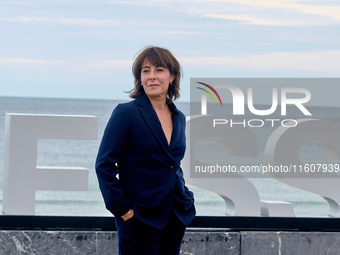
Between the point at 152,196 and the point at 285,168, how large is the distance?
6.30ft

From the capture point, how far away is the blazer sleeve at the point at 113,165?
2457 mm

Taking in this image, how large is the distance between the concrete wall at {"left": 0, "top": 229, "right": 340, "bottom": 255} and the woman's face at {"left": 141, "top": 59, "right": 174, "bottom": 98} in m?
1.56

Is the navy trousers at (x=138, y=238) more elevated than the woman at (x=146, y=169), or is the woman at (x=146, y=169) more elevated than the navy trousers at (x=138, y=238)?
the woman at (x=146, y=169)

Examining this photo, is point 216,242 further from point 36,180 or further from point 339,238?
point 36,180

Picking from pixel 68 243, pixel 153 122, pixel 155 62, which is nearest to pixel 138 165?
pixel 153 122

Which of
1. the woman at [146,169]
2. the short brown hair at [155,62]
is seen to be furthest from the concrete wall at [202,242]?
the short brown hair at [155,62]

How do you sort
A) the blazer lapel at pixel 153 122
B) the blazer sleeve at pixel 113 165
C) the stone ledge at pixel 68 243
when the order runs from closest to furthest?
the blazer sleeve at pixel 113 165 → the blazer lapel at pixel 153 122 → the stone ledge at pixel 68 243

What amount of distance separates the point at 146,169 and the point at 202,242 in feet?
5.00

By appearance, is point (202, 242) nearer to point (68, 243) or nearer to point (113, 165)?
point (68, 243)

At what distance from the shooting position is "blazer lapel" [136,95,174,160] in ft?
8.41

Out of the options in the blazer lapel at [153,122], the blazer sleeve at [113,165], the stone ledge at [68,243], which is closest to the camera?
the blazer sleeve at [113,165]

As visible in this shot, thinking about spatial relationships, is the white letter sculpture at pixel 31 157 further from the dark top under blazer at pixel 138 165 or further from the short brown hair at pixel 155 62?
the dark top under blazer at pixel 138 165

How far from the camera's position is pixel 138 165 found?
2.54 metres

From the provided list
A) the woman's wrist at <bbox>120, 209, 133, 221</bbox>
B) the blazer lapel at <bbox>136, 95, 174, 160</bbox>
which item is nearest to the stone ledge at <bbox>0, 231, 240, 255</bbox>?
the woman's wrist at <bbox>120, 209, 133, 221</bbox>
